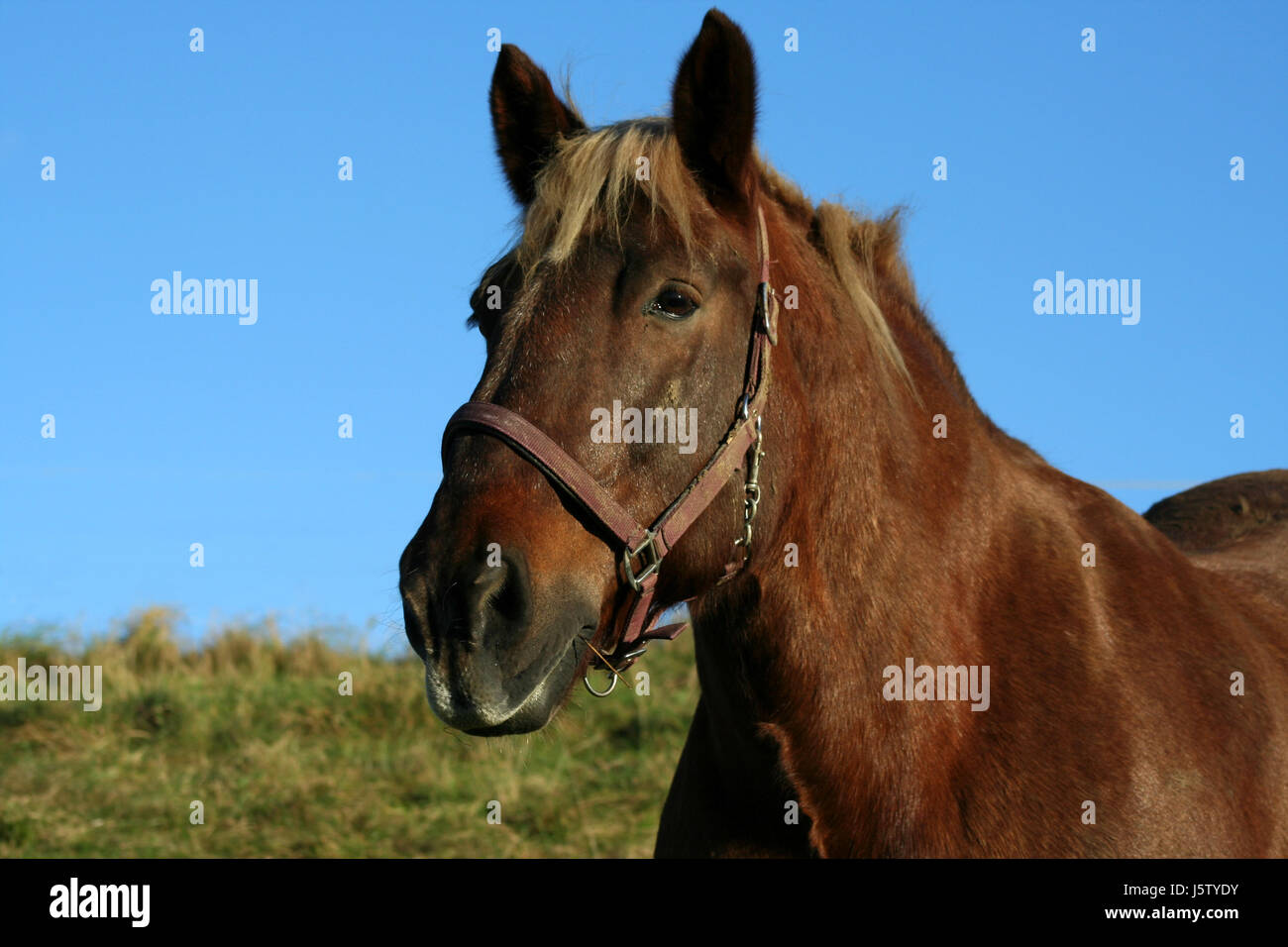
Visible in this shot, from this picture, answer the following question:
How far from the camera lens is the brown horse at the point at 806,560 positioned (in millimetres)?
2861

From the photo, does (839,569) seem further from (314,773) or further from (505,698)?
(314,773)

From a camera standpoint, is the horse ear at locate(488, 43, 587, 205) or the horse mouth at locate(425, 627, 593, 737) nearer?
A: the horse mouth at locate(425, 627, 593, 737)

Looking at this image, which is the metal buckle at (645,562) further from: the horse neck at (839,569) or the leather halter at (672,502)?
the horse neck at (839,569)

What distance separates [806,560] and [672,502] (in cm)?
44

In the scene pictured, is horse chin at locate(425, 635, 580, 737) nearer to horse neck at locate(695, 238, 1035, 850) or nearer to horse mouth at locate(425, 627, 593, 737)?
horse mouth at locate(425, 627, 593, 737)

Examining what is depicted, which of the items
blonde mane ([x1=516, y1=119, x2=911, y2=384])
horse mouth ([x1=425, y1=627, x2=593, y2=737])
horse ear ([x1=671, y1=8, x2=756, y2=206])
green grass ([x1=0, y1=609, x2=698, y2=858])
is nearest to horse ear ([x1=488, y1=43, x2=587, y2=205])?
blonde mane ([x1=516, y1=119, x2=911, y2=384])

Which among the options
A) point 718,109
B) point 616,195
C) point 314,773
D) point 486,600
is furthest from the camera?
point 314,773

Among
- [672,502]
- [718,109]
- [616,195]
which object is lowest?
[672,502]

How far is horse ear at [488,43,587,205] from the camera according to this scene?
355 cm

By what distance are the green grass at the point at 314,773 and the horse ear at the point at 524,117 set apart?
5.14 m

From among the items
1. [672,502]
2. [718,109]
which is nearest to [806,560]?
[672,502]

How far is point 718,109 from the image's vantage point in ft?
10.4
